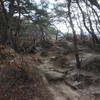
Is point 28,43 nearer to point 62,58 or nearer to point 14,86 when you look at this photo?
point 62,58

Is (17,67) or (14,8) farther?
(14,8)

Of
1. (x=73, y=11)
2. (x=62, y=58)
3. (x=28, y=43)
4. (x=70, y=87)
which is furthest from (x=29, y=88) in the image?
(x=73, y=11)

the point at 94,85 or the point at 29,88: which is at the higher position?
the point at 29,88

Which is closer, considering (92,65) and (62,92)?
(62,92)

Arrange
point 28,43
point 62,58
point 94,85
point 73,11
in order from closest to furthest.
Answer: point 94,85 < point 62,58 < point 28,43 < point 73,11

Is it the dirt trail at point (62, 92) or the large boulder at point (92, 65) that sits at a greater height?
the large boulder at point (92, 65)

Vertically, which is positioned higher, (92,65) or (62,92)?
(92,65)

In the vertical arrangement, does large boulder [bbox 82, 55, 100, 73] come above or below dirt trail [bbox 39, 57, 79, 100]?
above

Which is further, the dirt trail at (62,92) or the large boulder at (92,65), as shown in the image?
the large boulder at (92,65)

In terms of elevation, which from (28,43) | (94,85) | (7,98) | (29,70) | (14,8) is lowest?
(94,85)

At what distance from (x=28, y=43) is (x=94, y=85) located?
9.94 metres

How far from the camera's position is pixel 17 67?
22.4ft

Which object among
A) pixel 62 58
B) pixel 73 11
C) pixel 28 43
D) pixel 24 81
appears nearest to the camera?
pixel 24 81

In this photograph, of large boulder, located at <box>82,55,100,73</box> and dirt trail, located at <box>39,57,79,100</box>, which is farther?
large boulder, located at <box>82,55,100,73</box>
